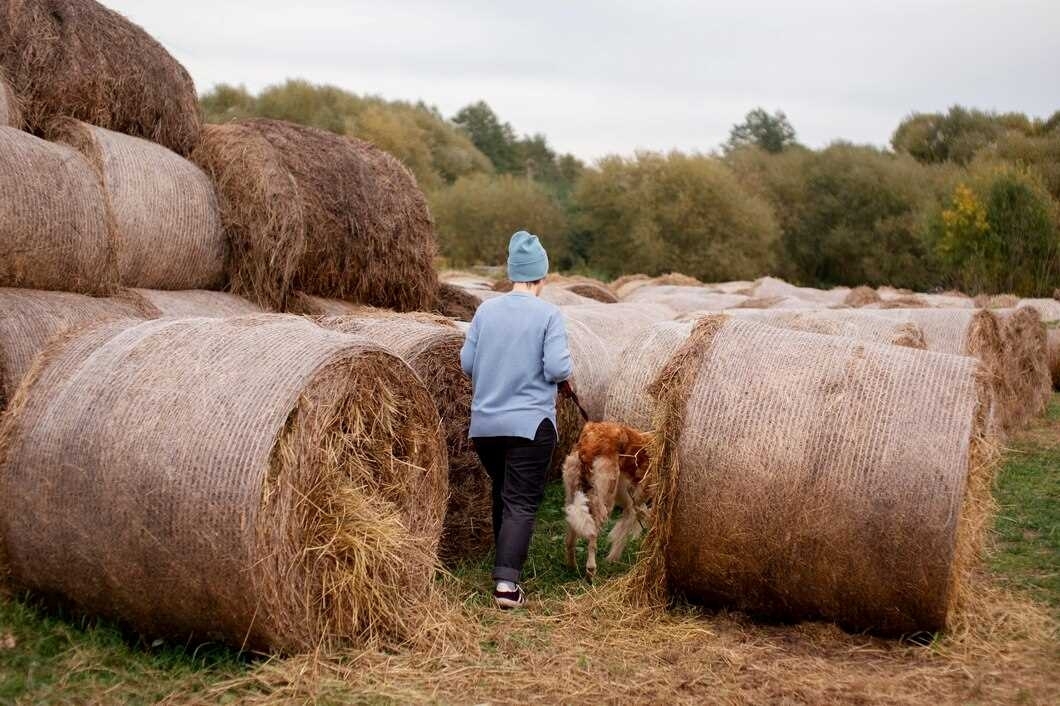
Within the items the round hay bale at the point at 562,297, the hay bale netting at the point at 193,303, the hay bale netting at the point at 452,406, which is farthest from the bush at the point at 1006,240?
the hay bale netting at the point at 452,406

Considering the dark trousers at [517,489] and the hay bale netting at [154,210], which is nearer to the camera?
the dark trousers at [517,489]

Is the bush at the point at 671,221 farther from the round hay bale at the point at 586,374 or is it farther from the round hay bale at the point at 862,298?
the round hay bale at the point at 586,374

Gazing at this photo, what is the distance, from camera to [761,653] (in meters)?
5.38

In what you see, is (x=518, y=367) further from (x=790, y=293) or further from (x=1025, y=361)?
(x=790, y=293)

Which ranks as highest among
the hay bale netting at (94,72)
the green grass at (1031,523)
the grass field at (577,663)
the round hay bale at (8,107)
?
the hay bale netting at (94,72)

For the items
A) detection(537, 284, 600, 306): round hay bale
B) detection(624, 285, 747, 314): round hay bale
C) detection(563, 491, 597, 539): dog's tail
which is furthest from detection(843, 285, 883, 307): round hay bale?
detection(563, 491, 597, 539): dog's tail

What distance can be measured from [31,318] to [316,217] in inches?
119

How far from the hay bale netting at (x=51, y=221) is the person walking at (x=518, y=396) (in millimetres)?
2934

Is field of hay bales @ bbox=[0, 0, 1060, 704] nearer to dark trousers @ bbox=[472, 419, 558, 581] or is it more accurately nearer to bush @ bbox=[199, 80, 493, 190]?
dark trousers @ bbox=[472, 419, 558, 581]

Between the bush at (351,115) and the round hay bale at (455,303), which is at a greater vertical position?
the bush at (351,115)

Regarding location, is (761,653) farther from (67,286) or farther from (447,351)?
(67,286)

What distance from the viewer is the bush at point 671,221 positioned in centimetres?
4428

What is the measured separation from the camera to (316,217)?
9195mm

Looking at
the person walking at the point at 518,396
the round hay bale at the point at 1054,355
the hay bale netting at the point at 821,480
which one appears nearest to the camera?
the hay bale netting at the point at 821,480
